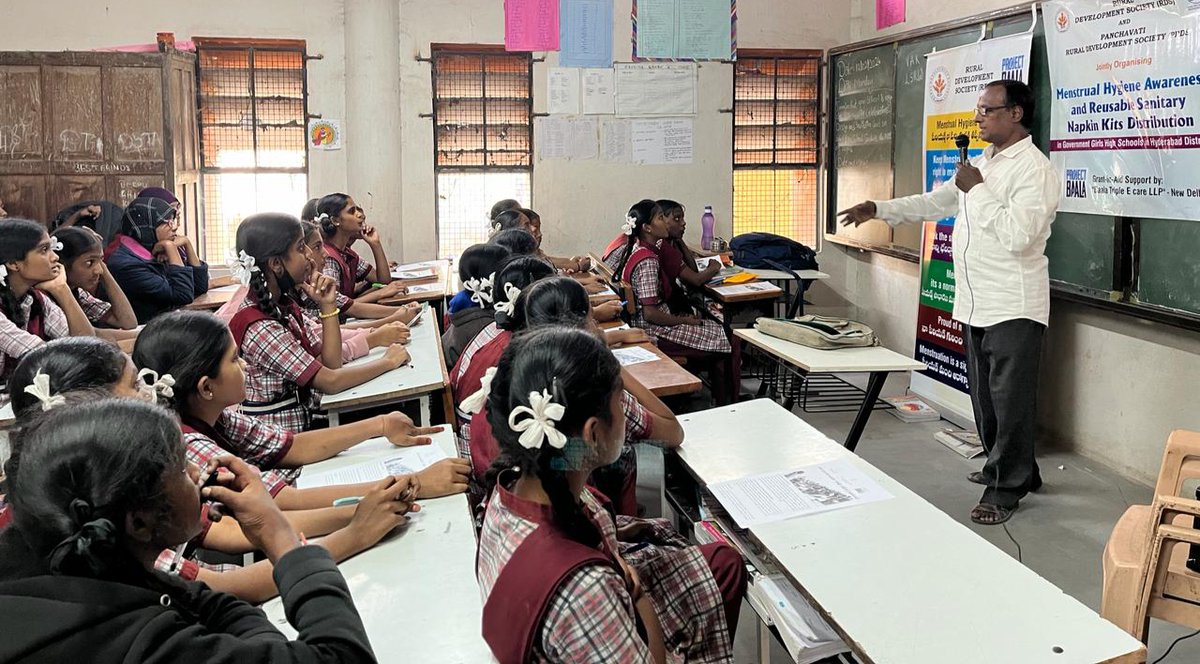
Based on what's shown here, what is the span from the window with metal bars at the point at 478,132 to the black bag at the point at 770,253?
1561mm

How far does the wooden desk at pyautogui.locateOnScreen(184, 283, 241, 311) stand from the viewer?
485 centimetres

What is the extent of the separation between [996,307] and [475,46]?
4.18 m

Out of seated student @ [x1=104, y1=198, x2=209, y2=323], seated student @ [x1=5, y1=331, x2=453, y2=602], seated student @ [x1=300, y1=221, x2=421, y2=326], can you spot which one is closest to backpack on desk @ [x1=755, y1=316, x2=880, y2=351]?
seated student @ [x1=300, y1=221, x2=421, y2=326]

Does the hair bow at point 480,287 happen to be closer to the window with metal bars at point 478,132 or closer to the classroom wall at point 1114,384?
the classroom wall at point 1114,384

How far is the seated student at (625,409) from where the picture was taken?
226 centimetres

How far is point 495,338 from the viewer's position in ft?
8.91

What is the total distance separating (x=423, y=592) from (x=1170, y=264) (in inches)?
125

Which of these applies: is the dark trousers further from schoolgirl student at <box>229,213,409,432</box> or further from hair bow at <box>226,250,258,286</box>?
hair bow at <box>226,250,258,286</box>

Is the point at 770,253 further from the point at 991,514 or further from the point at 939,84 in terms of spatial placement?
the point at 991,514

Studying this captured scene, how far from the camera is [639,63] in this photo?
21.6 ft

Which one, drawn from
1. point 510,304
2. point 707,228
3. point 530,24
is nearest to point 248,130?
point 530,24

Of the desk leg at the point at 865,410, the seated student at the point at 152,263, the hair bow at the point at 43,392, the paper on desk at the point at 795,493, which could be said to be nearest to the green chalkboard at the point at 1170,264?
the desk leg at the point at 865,410

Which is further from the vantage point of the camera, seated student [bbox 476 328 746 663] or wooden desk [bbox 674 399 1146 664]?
wooden desk [bbox 674 399 1146 664]

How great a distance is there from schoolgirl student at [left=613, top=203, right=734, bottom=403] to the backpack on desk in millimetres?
870
